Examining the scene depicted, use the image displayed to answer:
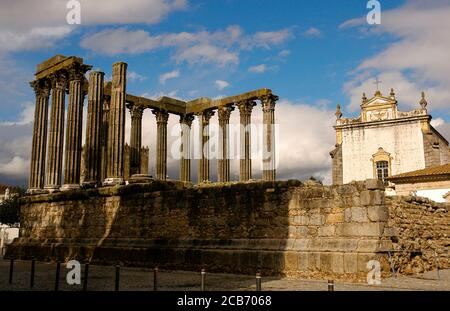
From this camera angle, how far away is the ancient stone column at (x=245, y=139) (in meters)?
28.0

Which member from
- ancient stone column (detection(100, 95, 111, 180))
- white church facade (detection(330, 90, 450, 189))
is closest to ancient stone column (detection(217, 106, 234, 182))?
ancient stone column (detection(100, 95, 111, 180))

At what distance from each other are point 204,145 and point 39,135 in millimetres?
10721

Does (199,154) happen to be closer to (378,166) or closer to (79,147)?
(79,147)

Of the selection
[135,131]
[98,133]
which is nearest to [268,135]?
[135,131]

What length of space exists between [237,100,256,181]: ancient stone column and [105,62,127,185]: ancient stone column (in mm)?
9546

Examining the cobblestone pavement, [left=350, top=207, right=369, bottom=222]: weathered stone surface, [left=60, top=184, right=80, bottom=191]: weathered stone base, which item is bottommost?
the cobblestone pavement

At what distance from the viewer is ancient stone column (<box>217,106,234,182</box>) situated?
29.5 meters

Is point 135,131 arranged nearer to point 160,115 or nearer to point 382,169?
point 160,115

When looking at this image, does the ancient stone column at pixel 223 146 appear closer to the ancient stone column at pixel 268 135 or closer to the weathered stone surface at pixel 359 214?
the ancient stone column at pixel 268 135

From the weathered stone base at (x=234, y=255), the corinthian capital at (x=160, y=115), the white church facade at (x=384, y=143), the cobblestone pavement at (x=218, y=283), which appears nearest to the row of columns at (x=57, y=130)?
the weathered stone base at (x=234, y=255)

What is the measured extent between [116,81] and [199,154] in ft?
39.1

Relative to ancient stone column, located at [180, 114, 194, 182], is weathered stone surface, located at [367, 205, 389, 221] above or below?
below

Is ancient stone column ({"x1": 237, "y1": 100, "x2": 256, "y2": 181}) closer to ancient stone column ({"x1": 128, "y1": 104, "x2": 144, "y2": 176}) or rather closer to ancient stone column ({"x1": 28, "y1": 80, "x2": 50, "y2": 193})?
ancient stone column ({"x1": 128, "y1": 104, "x2": 144, "y2": 176})
